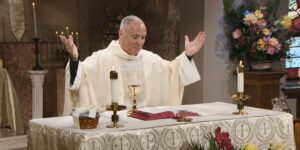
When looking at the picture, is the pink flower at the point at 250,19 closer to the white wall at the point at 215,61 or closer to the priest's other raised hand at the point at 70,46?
the white wall at the point at 215,61

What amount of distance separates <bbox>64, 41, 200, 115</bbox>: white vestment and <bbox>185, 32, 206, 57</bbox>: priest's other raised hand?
4.1 inches

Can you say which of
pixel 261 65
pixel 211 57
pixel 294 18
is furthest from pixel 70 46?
pixel 294 18

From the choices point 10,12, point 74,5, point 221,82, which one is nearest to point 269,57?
point 221,82

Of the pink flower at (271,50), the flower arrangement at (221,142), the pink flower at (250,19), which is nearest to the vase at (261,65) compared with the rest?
the pink flower at (271,50)

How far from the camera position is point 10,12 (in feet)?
23.8

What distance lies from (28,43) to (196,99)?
2471 millimetres

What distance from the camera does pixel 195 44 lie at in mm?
4203

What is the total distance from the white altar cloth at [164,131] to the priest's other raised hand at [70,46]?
53 cm

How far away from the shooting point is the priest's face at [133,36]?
437 centimetres

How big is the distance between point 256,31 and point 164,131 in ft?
11.9

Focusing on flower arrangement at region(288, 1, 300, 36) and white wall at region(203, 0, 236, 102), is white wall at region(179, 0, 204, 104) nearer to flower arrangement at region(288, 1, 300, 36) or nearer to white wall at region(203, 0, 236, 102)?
white wall at region(203, 0, 236, 102)

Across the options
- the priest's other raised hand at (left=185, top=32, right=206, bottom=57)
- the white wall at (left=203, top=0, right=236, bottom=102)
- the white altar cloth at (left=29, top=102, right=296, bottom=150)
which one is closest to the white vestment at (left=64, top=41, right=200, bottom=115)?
the priest's other raised hand at (left=185, top=32, right=206, bottom=57)

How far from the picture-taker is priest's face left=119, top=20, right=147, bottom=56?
437 cm

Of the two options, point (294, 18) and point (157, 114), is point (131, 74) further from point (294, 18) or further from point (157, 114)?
point (294, 18)
